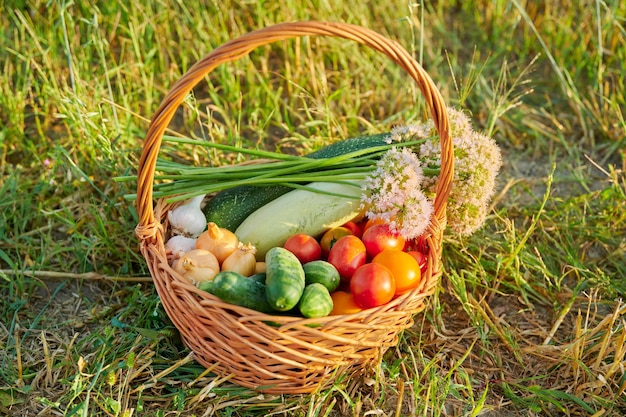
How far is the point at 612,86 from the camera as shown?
13.8 ft

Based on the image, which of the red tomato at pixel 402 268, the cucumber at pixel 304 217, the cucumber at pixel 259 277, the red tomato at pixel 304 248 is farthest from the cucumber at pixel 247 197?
the red tomato at pixel 402 268

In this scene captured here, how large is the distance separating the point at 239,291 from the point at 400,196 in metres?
0.68

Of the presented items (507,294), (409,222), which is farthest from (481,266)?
(409,222)

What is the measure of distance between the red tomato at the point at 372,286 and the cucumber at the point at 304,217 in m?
0.44

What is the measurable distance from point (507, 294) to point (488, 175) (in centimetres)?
60

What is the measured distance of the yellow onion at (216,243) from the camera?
8.30 feet

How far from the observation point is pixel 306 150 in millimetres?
3498

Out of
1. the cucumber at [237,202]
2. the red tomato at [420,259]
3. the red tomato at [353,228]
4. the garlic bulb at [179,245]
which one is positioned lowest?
the red tomato at [420,259]

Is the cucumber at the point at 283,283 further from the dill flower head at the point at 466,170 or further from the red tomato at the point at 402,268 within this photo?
the dill flower head at the point at 466,170

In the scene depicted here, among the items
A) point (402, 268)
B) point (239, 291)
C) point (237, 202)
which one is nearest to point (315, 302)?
point (239, 291)

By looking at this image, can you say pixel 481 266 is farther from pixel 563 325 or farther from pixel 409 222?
pixel 409 222

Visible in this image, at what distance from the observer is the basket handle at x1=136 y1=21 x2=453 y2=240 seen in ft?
6.75

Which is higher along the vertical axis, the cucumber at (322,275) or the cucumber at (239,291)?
the cucumber at (239,291)

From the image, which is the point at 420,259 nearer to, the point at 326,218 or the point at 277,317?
the point at 326,218
